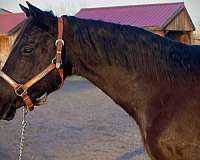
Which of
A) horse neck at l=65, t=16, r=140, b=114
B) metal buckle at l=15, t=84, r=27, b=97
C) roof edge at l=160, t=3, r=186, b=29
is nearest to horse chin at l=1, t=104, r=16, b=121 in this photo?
metal buckle at l=15, t=84, r=27, b=97

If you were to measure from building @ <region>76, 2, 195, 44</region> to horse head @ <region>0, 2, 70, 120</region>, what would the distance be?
19.8 meters

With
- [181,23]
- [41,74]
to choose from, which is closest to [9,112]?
[41,74]

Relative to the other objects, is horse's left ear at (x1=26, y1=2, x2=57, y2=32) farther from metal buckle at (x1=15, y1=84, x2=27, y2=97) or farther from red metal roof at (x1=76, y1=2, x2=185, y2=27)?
red metal roof at (x1=76, y1=2, x2=185, y2=27)

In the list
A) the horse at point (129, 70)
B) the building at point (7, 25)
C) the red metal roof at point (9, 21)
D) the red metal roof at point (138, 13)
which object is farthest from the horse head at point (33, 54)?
the red metal roof at point (9, 21)

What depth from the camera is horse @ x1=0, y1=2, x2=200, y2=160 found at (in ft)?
7.78

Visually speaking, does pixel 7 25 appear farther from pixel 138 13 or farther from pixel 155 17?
pixel 155 17

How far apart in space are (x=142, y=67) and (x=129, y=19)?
851 inches

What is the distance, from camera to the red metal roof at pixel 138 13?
22844mm

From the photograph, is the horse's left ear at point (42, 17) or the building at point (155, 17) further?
the building at point (155, 17)

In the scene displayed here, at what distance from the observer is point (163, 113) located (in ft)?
7.88

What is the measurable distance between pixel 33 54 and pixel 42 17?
0.24 meters

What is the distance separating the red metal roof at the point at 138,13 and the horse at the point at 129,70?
19731 millimetres

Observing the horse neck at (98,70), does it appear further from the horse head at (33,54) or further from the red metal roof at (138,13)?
the red metal roof at (138,13)

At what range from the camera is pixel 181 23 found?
80.3 feet
